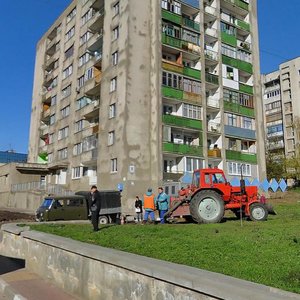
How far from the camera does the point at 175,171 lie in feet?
123

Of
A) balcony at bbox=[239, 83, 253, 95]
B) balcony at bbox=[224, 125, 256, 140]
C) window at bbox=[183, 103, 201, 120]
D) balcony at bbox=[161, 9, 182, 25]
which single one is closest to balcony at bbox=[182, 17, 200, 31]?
balcony at bbox=[161, 9, 182, 25]

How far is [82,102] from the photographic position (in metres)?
45.5

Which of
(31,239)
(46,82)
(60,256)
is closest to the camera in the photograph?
(60,256)

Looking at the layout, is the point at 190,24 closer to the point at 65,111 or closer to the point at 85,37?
the point at 85,37

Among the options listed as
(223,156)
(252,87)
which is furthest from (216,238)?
(252,87)

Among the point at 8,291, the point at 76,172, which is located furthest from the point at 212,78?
the point at 8,291

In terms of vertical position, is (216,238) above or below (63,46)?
below

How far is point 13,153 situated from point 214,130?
A: 6961 cm

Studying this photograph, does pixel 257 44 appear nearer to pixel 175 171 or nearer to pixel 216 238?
pixel 175 171

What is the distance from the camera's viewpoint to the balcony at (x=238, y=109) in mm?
42688

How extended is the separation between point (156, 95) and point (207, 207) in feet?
71.8

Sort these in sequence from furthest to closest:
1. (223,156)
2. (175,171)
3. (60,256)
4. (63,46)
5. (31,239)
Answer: (63,46) → (223,156) → (175,171) → (31,239) → (60,256)

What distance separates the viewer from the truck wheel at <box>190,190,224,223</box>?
1564 cm

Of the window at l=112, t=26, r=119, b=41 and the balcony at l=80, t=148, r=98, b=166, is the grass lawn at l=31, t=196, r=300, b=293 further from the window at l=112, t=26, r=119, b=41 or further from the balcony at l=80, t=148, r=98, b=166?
the window at l=112, t=26, r=119, b=41
